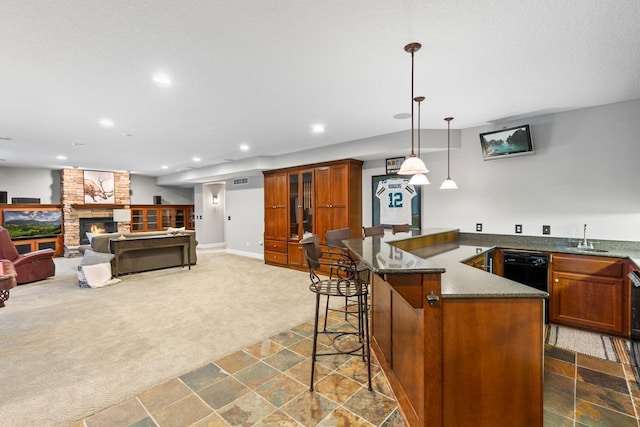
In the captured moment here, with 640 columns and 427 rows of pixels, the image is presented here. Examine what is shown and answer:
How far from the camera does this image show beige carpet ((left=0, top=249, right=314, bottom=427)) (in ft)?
6.94

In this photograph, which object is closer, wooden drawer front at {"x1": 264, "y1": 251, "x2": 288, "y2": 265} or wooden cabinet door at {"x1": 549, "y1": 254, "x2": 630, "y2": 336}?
wooden cabinet door at {"x1": 549, "y1": 254, "x2": 630, "y2": 336}

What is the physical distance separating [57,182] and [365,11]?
1059 cm

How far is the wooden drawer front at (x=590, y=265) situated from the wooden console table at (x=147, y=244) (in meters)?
6.43

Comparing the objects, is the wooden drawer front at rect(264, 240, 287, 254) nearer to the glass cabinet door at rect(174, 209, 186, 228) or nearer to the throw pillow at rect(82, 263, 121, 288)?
the throw pillow at rect(82, 263, 121, 288)

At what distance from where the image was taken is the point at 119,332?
10.3ft

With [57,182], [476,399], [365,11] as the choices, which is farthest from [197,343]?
[57,182]

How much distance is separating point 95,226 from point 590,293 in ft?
36.1

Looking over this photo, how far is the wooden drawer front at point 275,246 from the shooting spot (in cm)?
650

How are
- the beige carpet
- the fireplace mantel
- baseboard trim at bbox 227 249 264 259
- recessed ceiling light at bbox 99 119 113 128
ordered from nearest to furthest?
1. the beige carpet
2. recessed ceiling light at bbox 99 119 113 128
3. baseboard trim at bbox 227 249 264 259
4. the fireplace mantel

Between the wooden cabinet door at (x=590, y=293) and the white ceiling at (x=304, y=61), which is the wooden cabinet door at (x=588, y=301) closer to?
the wooden cabinet door at (x=590, y=293)

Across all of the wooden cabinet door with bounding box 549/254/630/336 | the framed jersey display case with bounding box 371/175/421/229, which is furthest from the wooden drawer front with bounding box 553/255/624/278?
the framed jersey display case with bounding box 371/175/421/229

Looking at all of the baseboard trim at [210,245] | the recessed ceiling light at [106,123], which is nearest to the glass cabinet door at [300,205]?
the recessed ceiling light at [106,123]

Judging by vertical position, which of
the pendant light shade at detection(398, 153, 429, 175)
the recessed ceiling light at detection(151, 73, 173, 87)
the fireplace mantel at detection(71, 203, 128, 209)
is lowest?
the fireplace mantel at detection(71, 203, 128, 209)

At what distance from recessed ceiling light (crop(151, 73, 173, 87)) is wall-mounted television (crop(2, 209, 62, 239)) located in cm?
813
